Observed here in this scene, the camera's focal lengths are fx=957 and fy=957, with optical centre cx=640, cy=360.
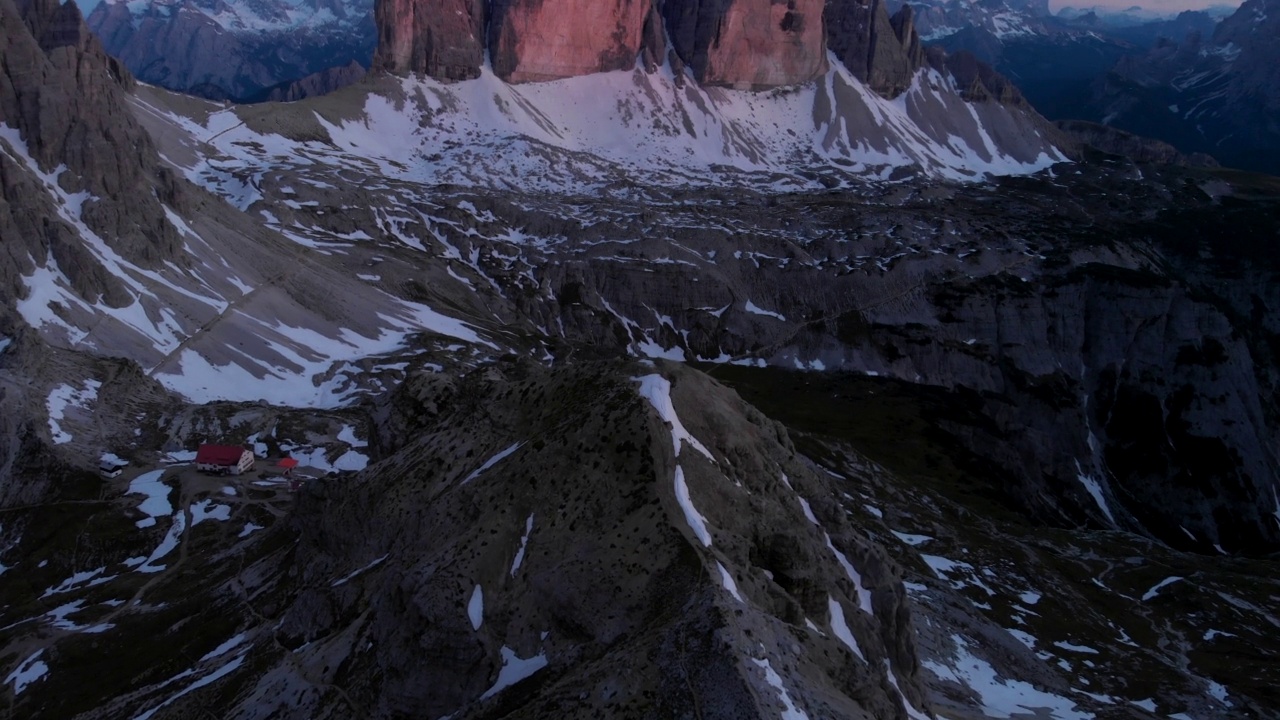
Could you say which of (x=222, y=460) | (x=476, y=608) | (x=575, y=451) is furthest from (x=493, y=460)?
(x=222, y=460)

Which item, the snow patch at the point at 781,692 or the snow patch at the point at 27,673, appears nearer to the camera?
the snow patch at the point at 781,692

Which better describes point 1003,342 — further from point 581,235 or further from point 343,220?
point 343,220

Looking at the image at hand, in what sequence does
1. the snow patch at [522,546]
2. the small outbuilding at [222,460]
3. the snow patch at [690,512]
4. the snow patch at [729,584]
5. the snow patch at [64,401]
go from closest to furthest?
the snow patch at [729,584], the snow patch at [690,512], the snow patch at [522,546], the small outbuilding at [222,460], the snow patch at [64,401]

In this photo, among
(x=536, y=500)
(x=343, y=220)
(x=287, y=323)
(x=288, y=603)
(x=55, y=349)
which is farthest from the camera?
(x=343, y=220)

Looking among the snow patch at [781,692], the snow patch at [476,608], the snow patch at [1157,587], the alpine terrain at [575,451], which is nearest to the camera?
the snow patch at [781,692]

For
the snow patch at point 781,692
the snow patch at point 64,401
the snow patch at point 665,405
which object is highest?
the snow patch at point 665,405

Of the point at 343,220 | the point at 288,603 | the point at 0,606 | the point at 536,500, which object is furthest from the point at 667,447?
the point at 343,220

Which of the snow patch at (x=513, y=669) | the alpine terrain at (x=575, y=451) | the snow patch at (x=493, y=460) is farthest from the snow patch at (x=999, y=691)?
the snow patch at (x=513, y=669)

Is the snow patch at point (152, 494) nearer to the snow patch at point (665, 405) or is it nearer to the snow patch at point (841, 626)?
the snow patch at point (665, 405)
